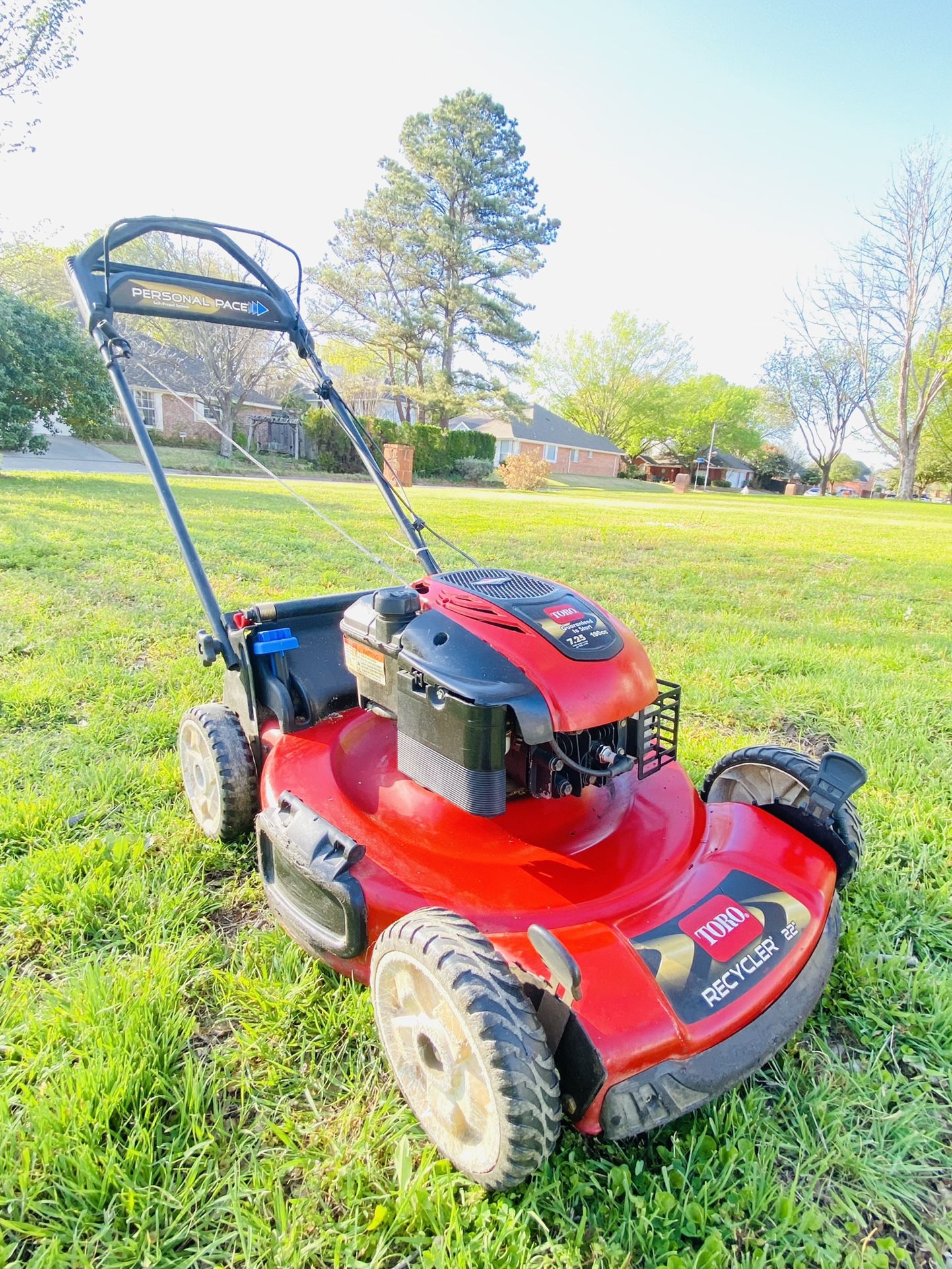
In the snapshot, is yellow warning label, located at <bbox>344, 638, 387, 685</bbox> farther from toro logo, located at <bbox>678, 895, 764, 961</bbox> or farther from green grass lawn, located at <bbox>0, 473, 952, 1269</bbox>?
toro logo, located at <bbox>678, 895, 764, 961</bbox>

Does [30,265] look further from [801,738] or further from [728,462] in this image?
[728,462]

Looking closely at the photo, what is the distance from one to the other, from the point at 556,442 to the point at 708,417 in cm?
1833

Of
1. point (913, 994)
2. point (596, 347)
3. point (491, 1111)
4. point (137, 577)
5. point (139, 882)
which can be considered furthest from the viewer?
point (596, 347)

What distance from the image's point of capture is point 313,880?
1592 mm

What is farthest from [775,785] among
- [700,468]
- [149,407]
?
[700,468]

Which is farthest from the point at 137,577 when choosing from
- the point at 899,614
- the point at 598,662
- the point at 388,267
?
the point at 388,267

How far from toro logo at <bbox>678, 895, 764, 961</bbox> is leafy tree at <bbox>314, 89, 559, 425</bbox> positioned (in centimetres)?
2985

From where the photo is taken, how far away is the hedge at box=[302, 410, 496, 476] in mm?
27016

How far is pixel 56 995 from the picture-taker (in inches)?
65.9

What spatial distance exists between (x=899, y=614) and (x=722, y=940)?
5.18 meters

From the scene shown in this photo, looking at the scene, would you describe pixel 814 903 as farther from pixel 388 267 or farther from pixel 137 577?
pixel 388 267

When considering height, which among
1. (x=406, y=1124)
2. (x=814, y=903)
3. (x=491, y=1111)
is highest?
(x=814, y=903)

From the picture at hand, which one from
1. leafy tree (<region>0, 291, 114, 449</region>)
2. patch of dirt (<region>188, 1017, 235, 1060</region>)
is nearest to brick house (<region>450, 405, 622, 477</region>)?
leafy tree (<region>0, 291, 114, 449</region>)

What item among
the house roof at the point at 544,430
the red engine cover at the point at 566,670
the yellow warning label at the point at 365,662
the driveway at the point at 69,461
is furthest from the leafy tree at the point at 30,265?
the house roof at the point at 544,430
